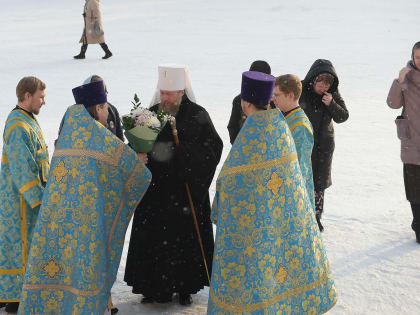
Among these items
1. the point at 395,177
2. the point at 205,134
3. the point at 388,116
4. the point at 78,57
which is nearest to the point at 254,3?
the point at 78,57

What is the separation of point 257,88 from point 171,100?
3.31ft

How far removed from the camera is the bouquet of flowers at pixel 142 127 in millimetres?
4598

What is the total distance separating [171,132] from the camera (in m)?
4.87

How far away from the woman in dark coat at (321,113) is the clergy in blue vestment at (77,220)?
270 centimetres

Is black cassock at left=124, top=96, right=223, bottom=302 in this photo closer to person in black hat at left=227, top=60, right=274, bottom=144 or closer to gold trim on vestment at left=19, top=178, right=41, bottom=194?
gold trim on vestment at left=19, top=178, right=41, bottom=194

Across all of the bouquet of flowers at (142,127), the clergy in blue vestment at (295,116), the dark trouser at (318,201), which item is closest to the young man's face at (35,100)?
the bouquet of flowers at (142,127)

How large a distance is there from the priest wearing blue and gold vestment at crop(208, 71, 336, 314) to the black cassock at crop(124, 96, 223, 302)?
2.37 feet

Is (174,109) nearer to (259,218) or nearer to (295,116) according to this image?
(295,116)

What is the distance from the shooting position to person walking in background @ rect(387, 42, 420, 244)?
20.2ft

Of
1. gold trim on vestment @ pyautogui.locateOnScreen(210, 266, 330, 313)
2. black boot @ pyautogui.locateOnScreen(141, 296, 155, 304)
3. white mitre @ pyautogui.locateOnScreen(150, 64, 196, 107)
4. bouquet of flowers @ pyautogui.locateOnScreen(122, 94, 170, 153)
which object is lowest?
black boot @ pyautogui.locateOnScreen(141, 296, 155, 304)

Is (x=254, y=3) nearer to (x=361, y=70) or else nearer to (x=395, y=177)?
(x=361, y=70)

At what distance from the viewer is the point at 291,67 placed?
1543cm

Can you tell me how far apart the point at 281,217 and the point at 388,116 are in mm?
7911

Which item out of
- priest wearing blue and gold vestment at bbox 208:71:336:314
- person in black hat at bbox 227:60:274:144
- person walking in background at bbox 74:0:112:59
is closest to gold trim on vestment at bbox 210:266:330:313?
priest wearing blue and gold vestment at bbox 208:71:336:314
